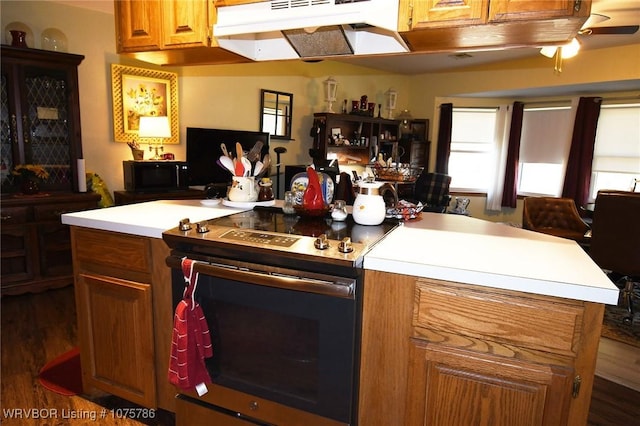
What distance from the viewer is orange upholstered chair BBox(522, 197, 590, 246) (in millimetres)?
4389

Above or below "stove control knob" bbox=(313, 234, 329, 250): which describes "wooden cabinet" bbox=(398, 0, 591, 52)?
above

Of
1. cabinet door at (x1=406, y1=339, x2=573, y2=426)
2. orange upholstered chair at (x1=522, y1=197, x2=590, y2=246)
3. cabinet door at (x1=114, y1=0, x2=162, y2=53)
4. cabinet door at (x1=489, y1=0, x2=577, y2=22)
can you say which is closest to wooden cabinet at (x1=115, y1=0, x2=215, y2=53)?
cabinet door at (x1=114, y1=0, x2=162, y2=53)

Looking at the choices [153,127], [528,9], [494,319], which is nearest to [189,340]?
[494,319]

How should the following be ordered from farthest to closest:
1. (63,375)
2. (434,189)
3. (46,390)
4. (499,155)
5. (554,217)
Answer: (499,155)
(434,189)
(554,217)
(63,375)
(46,390)

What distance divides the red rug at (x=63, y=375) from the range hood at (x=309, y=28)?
72.3 inches

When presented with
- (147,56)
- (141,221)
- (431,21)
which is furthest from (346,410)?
(147,56)

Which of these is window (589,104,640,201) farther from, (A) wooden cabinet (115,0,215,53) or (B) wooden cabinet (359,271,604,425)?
(A) wooden cabinet (115,0,215,53)

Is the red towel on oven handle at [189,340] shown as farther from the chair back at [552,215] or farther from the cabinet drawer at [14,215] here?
the chair back at [552,215]

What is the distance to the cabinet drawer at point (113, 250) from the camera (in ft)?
5.22

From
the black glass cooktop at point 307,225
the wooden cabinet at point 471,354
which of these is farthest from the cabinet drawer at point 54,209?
the wooden cabinet at point 471,354

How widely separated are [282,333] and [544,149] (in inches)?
224

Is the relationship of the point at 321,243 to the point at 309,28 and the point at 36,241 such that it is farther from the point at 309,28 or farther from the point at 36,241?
the point at 36,241

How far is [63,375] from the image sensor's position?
2098 millimetres

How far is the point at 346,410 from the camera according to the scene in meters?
1.30
